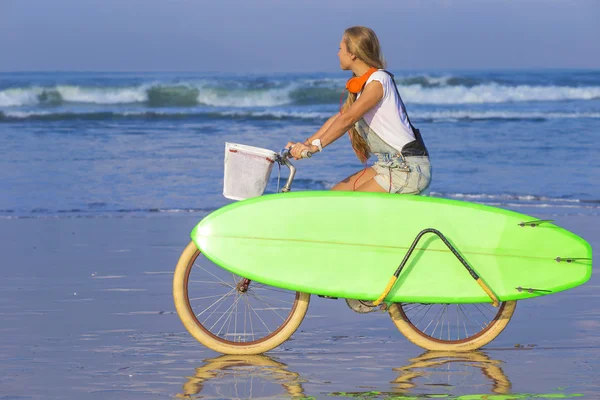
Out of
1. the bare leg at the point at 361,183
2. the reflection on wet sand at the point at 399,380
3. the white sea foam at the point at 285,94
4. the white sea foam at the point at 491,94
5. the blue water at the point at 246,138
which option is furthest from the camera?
the white sea foam at the point at 491,94

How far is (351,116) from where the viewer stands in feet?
16.7

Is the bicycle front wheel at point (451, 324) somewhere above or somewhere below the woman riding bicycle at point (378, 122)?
below

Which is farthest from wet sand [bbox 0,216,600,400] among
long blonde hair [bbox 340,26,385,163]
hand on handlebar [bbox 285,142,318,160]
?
long blonde hair [bbox 340,26,385,163]

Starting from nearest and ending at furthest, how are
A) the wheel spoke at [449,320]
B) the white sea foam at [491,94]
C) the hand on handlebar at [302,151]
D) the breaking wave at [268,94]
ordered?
the hand on handlebar at [302,151]
the wheel spoke at [449,320]
the breaking wave at [268,94]
the white sea foam at [491,94]

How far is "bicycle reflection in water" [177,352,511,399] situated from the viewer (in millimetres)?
4352

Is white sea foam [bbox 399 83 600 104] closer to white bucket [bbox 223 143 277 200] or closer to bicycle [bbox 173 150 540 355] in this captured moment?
bicycle [bbox 173 150 540 355]

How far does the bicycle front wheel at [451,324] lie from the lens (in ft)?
17.3

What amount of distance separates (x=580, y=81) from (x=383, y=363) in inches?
1331

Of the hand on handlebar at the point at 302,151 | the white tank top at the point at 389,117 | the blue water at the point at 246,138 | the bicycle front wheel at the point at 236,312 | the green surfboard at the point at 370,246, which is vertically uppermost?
the white tank top at the point at 389,117

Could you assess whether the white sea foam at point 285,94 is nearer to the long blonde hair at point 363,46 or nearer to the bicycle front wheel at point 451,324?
the bicycle front wheel at point 451,324

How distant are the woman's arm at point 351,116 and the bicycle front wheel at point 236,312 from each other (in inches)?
31.4

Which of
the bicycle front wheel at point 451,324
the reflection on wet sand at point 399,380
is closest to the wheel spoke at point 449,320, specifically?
the bicycle front wheel at point 451,324

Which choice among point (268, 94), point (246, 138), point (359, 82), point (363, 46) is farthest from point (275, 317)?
point (268, 94)

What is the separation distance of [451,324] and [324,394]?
166cm
